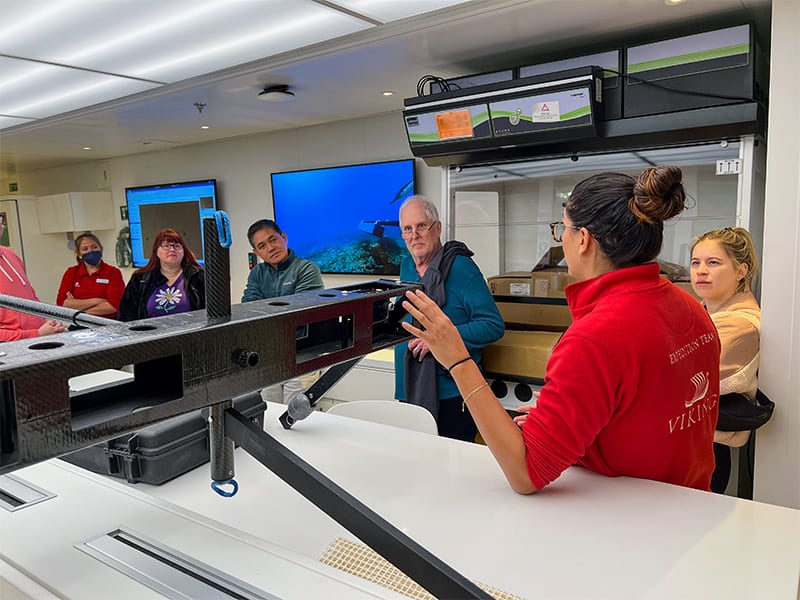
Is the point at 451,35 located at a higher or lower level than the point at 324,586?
higher

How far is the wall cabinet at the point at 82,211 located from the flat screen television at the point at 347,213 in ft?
8.72

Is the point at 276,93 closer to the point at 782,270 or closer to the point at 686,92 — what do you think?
the point at 686,92

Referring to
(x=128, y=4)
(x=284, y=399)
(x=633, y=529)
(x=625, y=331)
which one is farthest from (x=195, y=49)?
(x=633, y=529)

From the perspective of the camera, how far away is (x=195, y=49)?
273 cm

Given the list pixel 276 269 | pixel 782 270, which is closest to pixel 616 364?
pixel 782 270

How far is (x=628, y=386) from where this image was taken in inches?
46.2

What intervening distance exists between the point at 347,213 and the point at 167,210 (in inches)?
91.2

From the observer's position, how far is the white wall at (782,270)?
1973 millimetres

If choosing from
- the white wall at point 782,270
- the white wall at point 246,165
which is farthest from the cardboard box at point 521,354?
the white wall at point 246,165

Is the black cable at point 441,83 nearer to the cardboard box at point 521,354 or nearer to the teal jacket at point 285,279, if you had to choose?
the teal jacket at point 285,279

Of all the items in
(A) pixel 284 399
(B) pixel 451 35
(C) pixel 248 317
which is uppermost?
(B) pixel 451 35

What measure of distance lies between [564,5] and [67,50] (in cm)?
217

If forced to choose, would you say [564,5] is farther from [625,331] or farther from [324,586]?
[324,586]

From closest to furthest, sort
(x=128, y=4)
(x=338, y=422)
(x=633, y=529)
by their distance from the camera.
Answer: (x=633, y=529)
(x=338, y=422)
(x=128, y=4)
